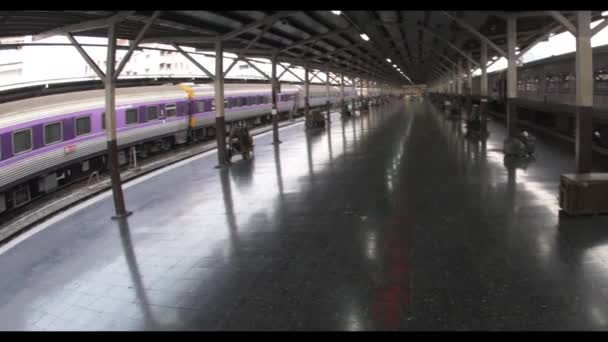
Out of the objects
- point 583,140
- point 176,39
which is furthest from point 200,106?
point 583,140

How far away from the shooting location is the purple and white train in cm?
1151

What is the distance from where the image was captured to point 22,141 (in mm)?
11727

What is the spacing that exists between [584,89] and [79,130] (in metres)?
13.6

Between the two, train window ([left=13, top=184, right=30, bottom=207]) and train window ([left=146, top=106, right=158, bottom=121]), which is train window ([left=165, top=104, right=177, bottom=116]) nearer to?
train window ([left=146, top=106, right=158, bottom=121])

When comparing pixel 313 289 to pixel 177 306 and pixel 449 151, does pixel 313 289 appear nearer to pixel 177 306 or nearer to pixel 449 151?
pixel 177 306

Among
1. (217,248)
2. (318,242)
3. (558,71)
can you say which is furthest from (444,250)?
(558,71)

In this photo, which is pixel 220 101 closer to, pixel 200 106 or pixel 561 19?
pixel 200 106

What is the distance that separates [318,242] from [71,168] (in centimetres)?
1046

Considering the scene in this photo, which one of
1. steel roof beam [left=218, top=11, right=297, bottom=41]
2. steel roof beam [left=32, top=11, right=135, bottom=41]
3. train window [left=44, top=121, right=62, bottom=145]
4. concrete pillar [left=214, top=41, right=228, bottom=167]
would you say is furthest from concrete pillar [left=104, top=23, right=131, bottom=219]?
concrete pillar [left=214, top=41, right=228, bottom=167]

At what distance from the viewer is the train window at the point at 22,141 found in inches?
450

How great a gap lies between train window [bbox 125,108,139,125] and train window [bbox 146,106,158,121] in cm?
77

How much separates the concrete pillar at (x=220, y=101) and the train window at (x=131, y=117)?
413 cm

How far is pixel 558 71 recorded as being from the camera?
1883 centimetres

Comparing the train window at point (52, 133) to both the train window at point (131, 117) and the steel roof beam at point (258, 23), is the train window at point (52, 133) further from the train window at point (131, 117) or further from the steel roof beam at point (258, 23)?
the steel roof beam at point (258, 23)
